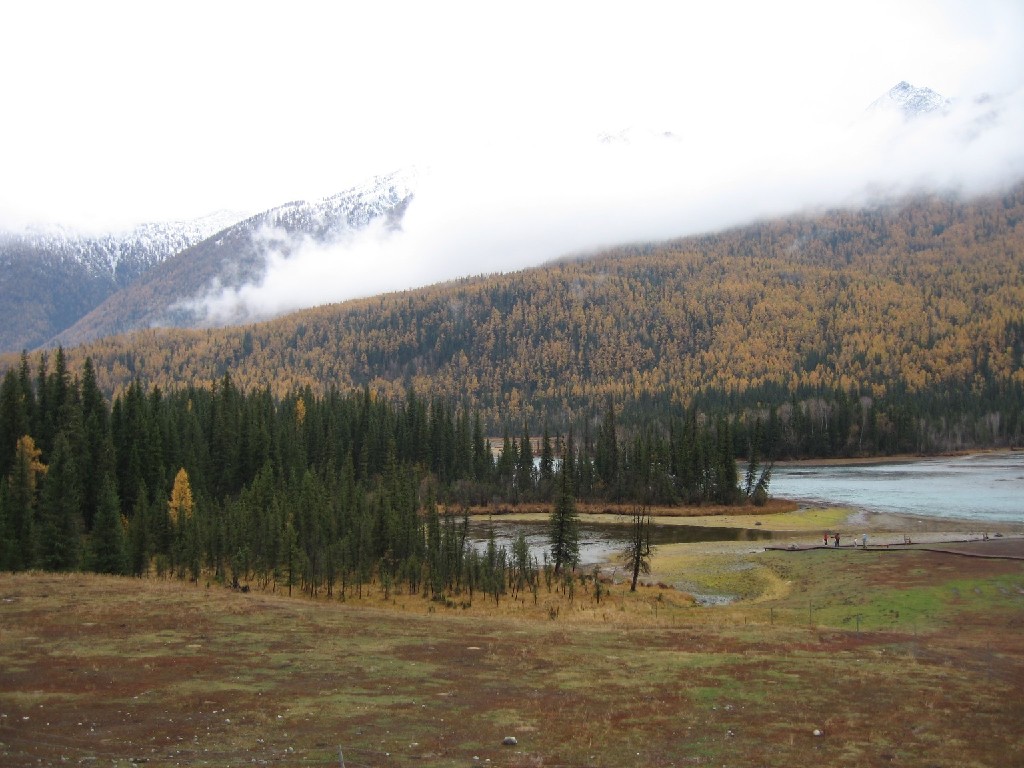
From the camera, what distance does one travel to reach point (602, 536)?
3932 inches

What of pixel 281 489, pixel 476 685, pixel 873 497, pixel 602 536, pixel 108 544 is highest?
pixel 281 489

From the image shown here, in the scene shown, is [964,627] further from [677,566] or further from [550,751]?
[677,566]

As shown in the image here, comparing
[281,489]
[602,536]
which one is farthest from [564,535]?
[281,489]

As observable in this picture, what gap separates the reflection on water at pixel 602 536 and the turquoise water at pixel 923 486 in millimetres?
22023

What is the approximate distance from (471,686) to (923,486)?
402 feet

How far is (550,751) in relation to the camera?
783 inches

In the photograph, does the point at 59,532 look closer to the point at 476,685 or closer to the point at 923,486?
the point at 476,685

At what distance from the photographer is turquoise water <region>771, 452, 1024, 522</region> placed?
336ft

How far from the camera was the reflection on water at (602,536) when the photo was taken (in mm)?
86938

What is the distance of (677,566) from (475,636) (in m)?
42.6

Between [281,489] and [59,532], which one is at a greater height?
[281,489]

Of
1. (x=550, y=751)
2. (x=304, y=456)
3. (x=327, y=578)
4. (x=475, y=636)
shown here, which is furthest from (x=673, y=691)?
(x=304, y=456)

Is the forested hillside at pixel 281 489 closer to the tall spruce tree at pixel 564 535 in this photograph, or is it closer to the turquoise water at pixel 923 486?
the tall spruce tree at pixel 564 535

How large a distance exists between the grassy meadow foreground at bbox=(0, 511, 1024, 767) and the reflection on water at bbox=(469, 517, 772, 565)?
4115 cm
